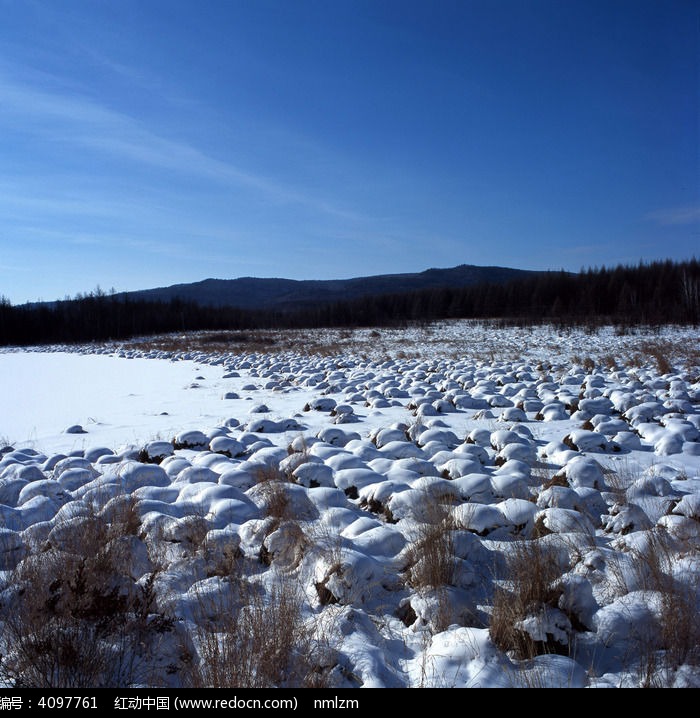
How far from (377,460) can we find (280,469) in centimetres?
99

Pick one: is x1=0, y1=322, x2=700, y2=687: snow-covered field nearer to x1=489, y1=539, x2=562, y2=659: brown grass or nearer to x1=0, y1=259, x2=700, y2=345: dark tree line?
x1=489, y1=539, x2=562, y2=659: brown grass

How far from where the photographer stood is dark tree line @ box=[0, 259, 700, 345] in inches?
1964

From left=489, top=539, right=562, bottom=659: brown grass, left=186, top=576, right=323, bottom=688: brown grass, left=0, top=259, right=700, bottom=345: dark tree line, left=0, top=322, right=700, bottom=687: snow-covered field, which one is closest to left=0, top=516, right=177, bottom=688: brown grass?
left=0, top=322, right=700, bottom=687: snow-covered field

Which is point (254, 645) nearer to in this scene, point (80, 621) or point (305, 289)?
point (80, 621)

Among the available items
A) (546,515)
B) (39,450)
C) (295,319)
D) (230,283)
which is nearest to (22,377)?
(39,450)

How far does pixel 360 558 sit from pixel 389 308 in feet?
217

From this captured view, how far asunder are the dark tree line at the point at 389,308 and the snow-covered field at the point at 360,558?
38373 mm

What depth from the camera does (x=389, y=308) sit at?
6806cm

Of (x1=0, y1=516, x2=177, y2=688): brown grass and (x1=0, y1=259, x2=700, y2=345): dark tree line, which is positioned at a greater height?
(x1=0, y1=259, x2=700, y2=345): dark tree line

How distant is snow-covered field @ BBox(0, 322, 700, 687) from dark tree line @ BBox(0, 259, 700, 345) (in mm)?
38373

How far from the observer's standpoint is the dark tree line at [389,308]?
164 feet

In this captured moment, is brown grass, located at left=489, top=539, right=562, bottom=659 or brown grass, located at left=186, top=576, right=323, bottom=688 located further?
brown grass, located at left=489, top=539, right=562, bottom=659
